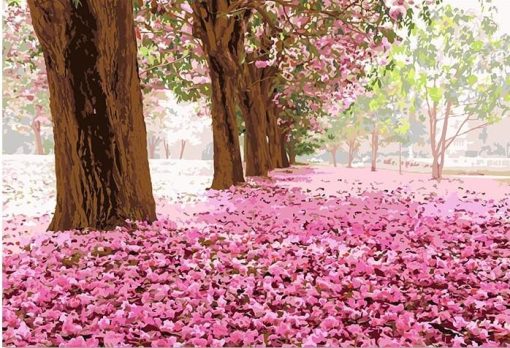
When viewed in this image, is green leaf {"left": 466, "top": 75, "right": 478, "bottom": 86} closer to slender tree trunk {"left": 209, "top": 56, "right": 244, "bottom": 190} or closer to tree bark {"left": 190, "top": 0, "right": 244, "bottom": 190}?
tree bark {"left": 190, "top": 0, "right": 244, "bottom": 190}

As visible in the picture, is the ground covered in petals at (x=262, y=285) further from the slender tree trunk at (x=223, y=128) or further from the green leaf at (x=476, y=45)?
the green leaf at (x=476, y=45)

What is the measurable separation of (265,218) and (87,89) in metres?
5.40

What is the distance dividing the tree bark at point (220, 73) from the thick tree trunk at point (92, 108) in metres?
9.17

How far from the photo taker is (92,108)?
436 inches

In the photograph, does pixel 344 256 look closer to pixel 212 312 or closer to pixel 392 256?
pixel 392 256

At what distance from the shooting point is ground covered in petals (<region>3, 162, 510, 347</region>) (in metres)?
6.50

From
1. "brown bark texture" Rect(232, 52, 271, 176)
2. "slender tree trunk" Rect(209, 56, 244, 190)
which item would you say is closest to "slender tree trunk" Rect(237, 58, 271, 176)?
"brown bark texture" Rect(232, 52, 271, 176)

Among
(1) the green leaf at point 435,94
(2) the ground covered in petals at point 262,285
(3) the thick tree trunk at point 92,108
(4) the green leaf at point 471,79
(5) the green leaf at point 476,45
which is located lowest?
(2) the ground covered in petals at point 262,285

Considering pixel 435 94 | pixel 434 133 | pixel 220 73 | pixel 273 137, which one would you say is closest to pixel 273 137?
pixel 273 137

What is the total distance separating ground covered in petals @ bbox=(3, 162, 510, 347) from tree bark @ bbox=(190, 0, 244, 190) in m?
7.82

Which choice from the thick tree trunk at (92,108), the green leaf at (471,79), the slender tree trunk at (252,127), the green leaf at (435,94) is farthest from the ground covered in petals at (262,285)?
the green leaf at (471,79)

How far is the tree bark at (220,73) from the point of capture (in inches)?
822

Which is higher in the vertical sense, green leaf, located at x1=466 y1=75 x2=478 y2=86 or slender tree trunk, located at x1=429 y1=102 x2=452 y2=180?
green leaf, located at x1=466 y1=75 x2=478 y2=86

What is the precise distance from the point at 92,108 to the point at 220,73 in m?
10.3
